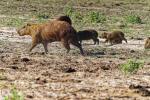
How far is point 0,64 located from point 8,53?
7.55 feet

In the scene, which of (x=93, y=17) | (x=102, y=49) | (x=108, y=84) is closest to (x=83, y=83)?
(x=108, y=84)

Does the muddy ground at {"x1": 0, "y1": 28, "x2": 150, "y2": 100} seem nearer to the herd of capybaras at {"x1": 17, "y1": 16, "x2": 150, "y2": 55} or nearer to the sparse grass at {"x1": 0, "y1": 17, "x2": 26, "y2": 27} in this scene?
the herd of capybaras at {"x1": 17, "y1": 16, "x2": 150, "y2": 55}

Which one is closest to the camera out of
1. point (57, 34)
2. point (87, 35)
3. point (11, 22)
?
point (57, 34)

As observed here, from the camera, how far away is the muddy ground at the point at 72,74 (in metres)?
10.6

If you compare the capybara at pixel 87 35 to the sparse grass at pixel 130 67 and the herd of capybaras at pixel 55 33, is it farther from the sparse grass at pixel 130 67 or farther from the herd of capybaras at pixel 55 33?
the sparse grass at pixel 130 67

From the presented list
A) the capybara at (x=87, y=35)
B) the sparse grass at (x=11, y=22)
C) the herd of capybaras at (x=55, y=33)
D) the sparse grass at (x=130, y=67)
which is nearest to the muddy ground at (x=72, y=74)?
the sparse grass at (x=130, y=67)

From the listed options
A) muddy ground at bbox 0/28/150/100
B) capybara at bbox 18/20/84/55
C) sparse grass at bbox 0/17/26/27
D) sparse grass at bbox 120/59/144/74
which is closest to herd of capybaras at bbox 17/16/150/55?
capybara at bbox 18/20/84/55

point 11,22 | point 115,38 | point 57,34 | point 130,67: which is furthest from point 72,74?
point 11,22

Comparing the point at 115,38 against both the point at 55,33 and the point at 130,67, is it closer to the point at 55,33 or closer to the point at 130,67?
the point at 55,33

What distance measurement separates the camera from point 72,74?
42.0 ft

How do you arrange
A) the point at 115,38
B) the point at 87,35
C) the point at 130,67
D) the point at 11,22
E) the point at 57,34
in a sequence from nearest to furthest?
the point at 130,67 → the point at 57,34 → the point at 87,35 → the point at 115,38 → the point at 11,22

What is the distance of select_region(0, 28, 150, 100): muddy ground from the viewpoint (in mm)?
10562

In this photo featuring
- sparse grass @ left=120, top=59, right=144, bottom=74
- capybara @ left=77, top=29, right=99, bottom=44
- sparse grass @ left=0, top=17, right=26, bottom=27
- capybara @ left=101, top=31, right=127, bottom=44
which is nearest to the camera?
sparse grass @ left=120, top=59, right=144, bottom=74

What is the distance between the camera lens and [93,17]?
26656 millimetres
